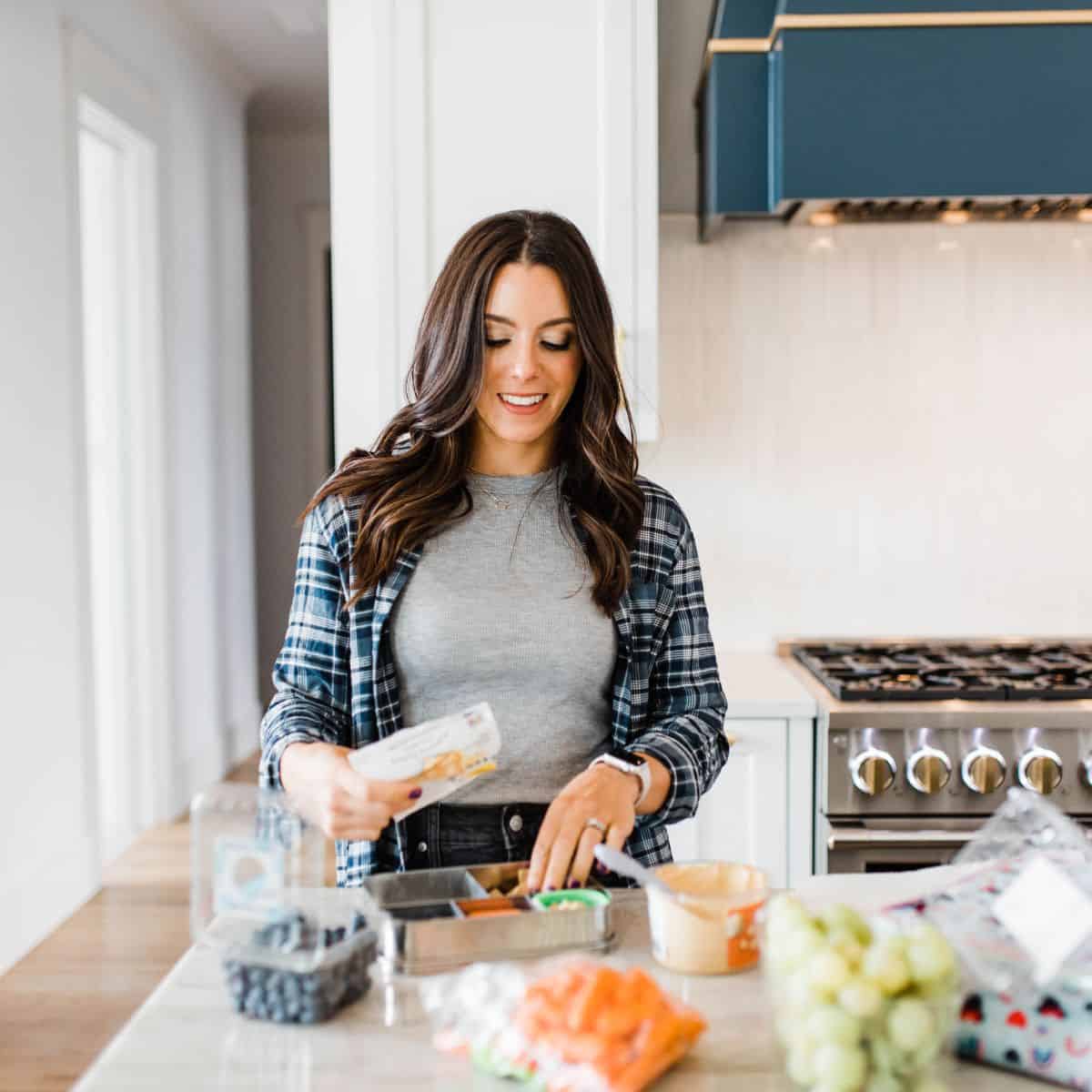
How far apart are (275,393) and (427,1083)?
535 cm

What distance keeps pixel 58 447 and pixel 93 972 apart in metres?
1.40

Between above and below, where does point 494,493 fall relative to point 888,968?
above

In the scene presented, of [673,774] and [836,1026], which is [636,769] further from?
[836,1026]

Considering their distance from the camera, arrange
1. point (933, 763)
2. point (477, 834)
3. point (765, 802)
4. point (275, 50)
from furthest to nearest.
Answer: point (275, 50) → point (765, 802) → point (933, 763) → point (477, 834)

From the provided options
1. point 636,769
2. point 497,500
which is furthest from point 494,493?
point 636,769

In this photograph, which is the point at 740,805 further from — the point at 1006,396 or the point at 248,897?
the point at 248,897

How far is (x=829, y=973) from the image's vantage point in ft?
2.89

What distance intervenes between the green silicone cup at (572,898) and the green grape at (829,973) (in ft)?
1.04

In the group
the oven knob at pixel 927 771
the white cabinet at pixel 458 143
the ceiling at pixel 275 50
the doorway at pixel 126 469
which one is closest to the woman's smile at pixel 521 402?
the white cabinet at pixel 458 143

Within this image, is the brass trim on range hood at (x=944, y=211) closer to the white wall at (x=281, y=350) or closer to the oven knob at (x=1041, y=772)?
the oven knob at (x=1041, y=772)

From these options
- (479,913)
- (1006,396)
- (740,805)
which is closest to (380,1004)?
(479,913)

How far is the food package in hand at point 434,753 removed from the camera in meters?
1.17

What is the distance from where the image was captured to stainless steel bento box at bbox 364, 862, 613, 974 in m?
1.11

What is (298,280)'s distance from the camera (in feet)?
19.7
